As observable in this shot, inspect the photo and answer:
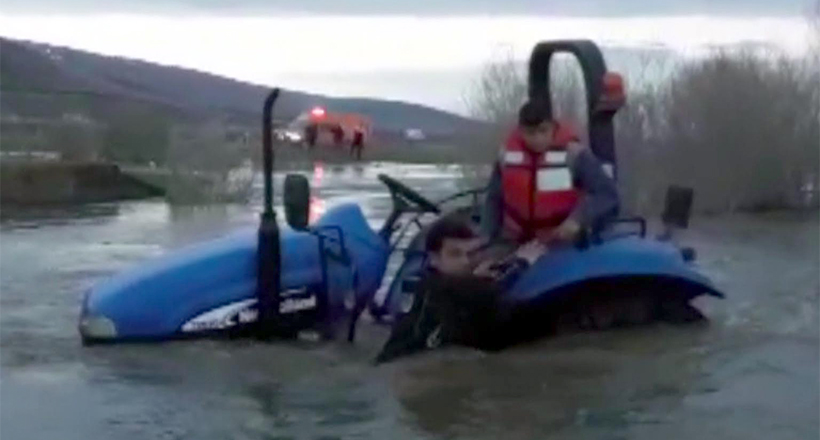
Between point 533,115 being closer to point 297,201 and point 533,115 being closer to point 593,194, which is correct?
point 593,194

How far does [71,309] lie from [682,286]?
4.24 m

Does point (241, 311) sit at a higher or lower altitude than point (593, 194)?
lower

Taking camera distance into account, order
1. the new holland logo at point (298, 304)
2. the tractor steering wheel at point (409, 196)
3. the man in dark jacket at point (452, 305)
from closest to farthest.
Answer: the man in dark jacket at point (452, 305) < the new holland logo at point (298, 304) < the tractor steering wheel at point (409, 196)

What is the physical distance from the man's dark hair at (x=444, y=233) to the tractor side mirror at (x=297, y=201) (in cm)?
70

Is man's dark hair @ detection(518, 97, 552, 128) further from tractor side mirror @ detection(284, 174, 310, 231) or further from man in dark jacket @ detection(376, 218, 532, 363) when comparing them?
tractor side mirror @ detection(284, 174, 310, 231)

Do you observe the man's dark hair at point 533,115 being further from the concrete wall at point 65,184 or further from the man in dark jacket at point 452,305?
the concrete wall at point 65,184

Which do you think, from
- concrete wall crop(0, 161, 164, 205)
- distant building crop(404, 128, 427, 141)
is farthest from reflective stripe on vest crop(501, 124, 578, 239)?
distant building crop(404, 128, 427, 141)

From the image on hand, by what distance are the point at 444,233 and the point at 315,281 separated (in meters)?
0.86

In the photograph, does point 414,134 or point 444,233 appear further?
point 414,134

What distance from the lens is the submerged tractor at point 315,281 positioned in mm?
10594

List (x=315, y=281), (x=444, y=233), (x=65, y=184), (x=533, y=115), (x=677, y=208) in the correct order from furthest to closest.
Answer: (x=65, y=184) < (x=677, y=208) < (x=315, y=281) < (x=533, y=115) < (x=444, y=233)

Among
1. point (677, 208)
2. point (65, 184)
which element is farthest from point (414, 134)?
point (677, 208)

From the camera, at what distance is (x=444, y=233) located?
34.3 feet

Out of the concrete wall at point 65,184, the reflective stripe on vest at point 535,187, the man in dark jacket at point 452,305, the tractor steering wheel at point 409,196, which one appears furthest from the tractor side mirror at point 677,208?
the concrete wall at point 65,184
